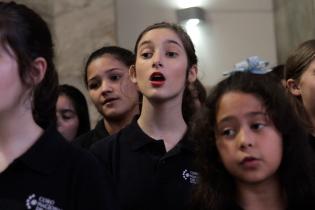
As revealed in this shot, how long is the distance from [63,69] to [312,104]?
8.92ft

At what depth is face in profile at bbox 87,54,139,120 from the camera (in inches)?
105

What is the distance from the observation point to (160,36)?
7.45 feet

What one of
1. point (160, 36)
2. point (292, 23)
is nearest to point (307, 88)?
point (160, 36)

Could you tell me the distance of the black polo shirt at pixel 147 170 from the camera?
1969 millimetres

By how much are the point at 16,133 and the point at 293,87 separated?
4.93 ft

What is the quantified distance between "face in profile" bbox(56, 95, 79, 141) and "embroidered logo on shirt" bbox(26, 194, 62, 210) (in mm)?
1695

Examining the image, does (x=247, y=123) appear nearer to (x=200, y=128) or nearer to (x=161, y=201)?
(x=200, y=128)

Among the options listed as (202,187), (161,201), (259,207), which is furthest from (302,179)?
(161,201)

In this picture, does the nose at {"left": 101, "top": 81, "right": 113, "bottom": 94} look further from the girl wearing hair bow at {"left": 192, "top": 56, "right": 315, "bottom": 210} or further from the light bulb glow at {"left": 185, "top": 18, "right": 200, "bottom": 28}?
the light bulb glow at {"left": 185, "top": 18, "right": 200, "bottom": 28}

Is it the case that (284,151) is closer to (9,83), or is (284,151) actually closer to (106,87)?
(9,83)

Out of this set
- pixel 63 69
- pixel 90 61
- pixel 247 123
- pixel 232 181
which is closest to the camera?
pixel 247 123

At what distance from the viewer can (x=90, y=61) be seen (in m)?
2.84

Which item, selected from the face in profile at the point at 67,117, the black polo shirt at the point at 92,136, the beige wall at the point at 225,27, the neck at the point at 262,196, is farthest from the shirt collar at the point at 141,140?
the beige wall at the point at 225,27

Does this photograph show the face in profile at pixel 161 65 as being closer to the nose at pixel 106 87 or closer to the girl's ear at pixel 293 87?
the nose at pixel 106 87
